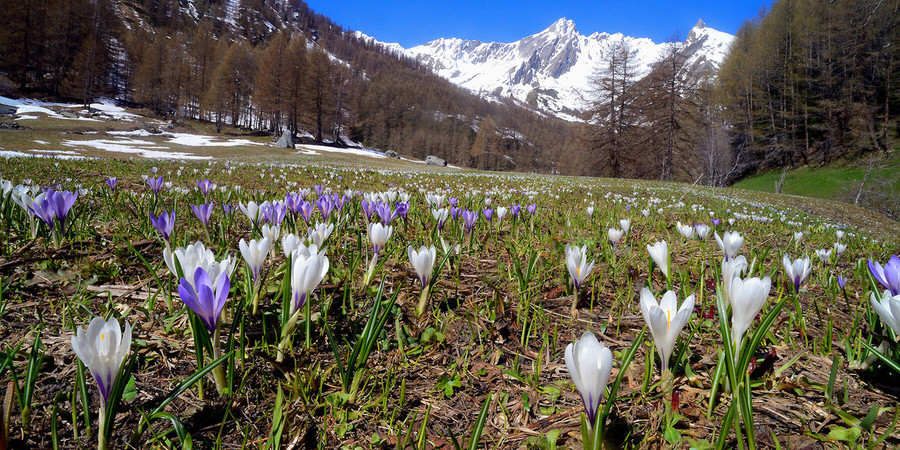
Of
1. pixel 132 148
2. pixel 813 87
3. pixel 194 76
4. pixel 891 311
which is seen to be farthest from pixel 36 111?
pixel 813 87

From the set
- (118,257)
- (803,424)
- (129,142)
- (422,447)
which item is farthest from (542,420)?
(129,142)

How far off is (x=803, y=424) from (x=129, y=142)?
110 feet

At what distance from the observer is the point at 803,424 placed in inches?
35.6

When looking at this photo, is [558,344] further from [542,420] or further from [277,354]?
[277,354]

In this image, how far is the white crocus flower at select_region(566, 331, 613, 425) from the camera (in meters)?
0.76

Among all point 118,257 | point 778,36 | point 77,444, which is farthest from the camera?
point 778,36

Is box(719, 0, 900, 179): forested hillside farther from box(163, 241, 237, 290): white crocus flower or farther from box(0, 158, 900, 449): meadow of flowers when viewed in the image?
box(163, 241, 237, 290): white crocus flower

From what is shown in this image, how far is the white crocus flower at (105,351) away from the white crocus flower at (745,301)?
4.41 ft

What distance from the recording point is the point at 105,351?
2.42 ft

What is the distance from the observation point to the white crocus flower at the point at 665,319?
2.91 ft

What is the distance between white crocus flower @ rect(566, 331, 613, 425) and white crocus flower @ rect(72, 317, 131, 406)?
0.87 metres

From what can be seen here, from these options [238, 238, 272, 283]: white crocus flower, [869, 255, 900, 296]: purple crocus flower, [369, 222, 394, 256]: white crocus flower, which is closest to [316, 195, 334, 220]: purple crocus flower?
[369, 222, 394, 256]: white crocus flower

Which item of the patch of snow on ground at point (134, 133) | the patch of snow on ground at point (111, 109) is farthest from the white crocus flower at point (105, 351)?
the patch of snow on ground at point (111, 109)

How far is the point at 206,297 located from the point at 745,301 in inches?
51.0
